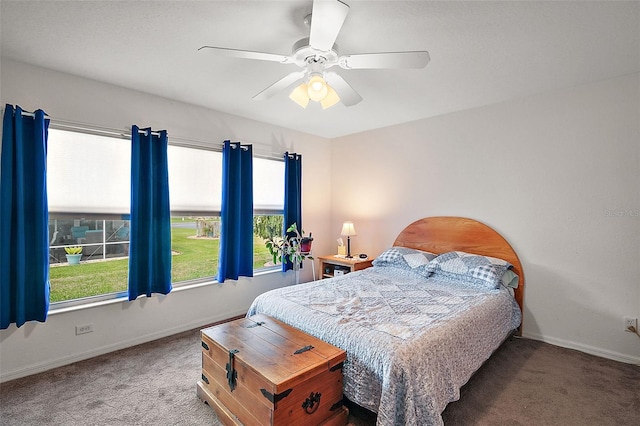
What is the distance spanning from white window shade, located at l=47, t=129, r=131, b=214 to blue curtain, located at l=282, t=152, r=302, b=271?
1.88 meters

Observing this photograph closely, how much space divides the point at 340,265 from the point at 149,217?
2.40 m

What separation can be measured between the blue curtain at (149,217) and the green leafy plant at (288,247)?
1356mm

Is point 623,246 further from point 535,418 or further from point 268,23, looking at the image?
point 268,23

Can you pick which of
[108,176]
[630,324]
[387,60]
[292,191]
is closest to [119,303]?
[108,176]

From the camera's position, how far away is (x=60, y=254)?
9.12 ft

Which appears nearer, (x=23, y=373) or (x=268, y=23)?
(x=268, y=23)

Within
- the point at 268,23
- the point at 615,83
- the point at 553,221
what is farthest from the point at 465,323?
the point at 615,83

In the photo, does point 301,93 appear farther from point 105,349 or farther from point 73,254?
point 105,349

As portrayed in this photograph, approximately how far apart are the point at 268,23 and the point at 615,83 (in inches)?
119

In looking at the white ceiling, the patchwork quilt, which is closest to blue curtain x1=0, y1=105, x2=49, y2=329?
the white ceiling

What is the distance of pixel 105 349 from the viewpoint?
2842 mm

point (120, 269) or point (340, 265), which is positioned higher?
point (120, 269)

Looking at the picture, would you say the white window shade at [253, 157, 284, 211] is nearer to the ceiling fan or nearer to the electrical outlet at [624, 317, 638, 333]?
the ceiling fan

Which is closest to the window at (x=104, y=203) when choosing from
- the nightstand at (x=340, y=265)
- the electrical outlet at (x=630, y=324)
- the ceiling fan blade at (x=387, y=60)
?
the nightstand at (x=340, y=265)
